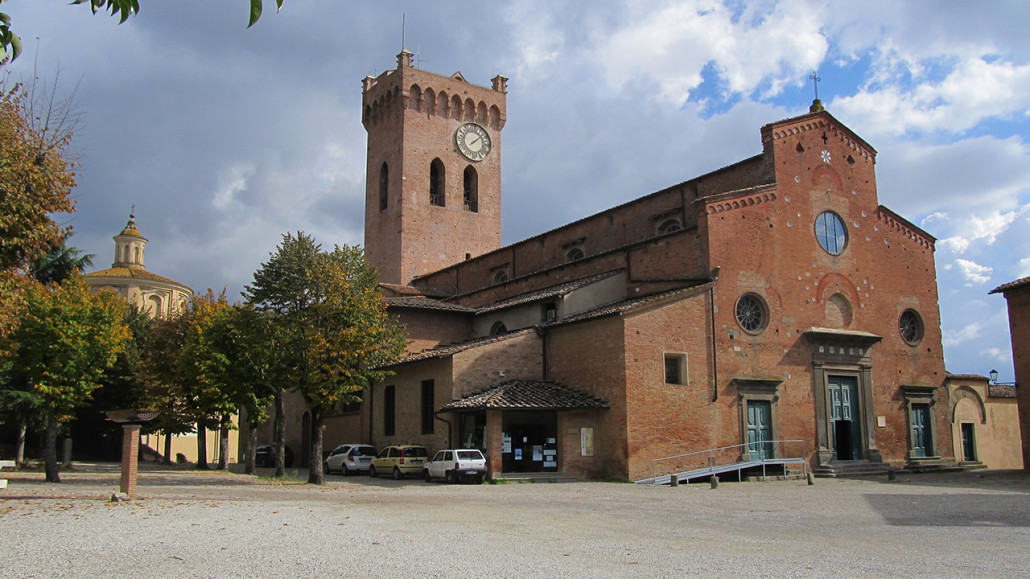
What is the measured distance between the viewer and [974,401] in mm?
36906

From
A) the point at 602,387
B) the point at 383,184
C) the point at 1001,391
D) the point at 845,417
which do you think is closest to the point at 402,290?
the point at 383,184

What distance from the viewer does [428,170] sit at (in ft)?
164

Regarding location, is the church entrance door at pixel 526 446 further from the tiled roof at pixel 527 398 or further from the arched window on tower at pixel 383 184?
the arched window on tower at pixel 383 184

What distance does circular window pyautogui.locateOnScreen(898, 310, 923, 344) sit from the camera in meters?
34.2

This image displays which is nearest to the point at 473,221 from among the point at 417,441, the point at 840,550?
the point at 417,441

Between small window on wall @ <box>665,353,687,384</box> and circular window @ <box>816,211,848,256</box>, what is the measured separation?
900 centimetres

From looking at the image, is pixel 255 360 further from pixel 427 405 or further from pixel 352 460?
pixel 427 405

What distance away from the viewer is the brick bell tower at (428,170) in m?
49.2

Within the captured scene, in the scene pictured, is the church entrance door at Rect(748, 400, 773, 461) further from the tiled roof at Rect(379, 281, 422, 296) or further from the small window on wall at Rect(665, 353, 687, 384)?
the tiled roof at Rect(379, 281, 422, 296)

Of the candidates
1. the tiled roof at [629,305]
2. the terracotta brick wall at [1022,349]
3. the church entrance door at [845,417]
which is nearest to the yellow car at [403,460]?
the tiled roof at [629,305]

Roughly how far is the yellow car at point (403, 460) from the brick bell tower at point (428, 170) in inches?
788

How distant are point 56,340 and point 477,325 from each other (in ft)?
57.0

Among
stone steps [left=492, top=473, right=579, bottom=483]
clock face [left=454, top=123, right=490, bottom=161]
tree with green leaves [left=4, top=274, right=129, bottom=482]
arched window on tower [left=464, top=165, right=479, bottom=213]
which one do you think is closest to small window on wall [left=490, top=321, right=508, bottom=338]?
stone steps [left=492, top=473, right=579, bottom=483]

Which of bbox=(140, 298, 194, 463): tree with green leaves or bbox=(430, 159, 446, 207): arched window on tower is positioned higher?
bbox=(430, 159, 446, 207): arched window on tower
